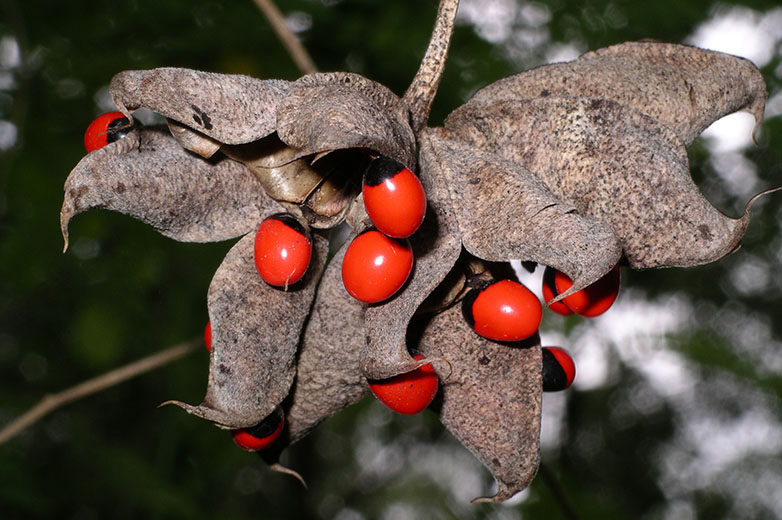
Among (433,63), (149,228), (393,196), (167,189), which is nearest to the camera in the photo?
(393,196)

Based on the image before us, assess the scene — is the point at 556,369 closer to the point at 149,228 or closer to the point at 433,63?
the point at 433,63

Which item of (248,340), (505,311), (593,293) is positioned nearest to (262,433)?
(248,340)

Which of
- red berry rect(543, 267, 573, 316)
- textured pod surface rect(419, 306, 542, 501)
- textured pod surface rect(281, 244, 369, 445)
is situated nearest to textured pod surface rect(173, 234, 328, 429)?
textured pod surface rect(281, 244, 369, 445)

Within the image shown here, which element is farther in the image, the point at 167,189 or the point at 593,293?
the point at 593,293

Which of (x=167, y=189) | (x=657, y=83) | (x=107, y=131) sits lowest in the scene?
(x=167, y=189)

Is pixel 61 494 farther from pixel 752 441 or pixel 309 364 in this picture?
→ pixel 752 441

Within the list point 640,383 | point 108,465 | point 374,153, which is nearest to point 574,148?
point 374,153
